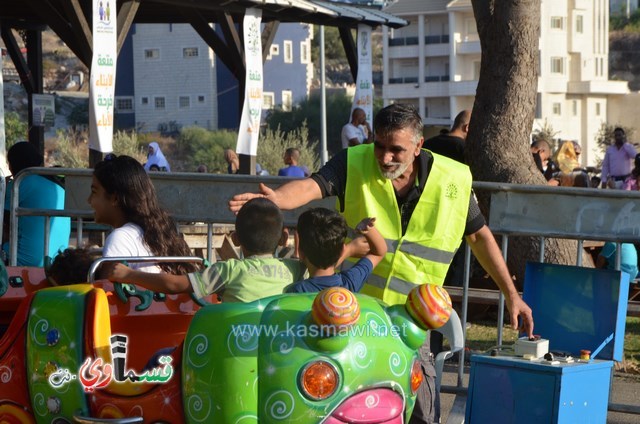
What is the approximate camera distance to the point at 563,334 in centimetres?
583

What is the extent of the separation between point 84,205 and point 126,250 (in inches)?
96.4

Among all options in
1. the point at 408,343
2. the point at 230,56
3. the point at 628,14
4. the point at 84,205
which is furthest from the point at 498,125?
the point at 628,14

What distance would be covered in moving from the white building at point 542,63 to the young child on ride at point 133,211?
6815 cm

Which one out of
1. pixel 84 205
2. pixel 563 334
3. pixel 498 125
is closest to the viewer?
pixel 563 334

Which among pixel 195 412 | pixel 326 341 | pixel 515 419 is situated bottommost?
pixel 515 419

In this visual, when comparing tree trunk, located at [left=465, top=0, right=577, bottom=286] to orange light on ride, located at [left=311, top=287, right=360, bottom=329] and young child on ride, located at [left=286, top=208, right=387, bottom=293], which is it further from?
orange light on ride, located at [left=311, top=287, right=360, bottom=329]

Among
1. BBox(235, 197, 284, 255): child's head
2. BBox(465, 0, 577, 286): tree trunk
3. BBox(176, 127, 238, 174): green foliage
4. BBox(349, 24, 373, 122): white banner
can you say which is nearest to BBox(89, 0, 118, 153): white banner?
BBox(465, 0, 577, 286): tree trunk

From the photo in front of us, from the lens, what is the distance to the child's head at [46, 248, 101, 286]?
514 centimetres

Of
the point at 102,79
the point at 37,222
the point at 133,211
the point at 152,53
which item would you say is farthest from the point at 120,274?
the point at 152,53

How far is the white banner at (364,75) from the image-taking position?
64.9 feet

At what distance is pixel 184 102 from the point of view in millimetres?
63125

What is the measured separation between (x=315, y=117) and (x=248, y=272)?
2163 inches

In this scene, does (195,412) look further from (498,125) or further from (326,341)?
(498,125)

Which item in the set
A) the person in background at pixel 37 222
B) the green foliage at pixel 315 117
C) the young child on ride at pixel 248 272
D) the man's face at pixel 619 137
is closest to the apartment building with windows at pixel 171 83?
the green foliage at pixel 315 117
